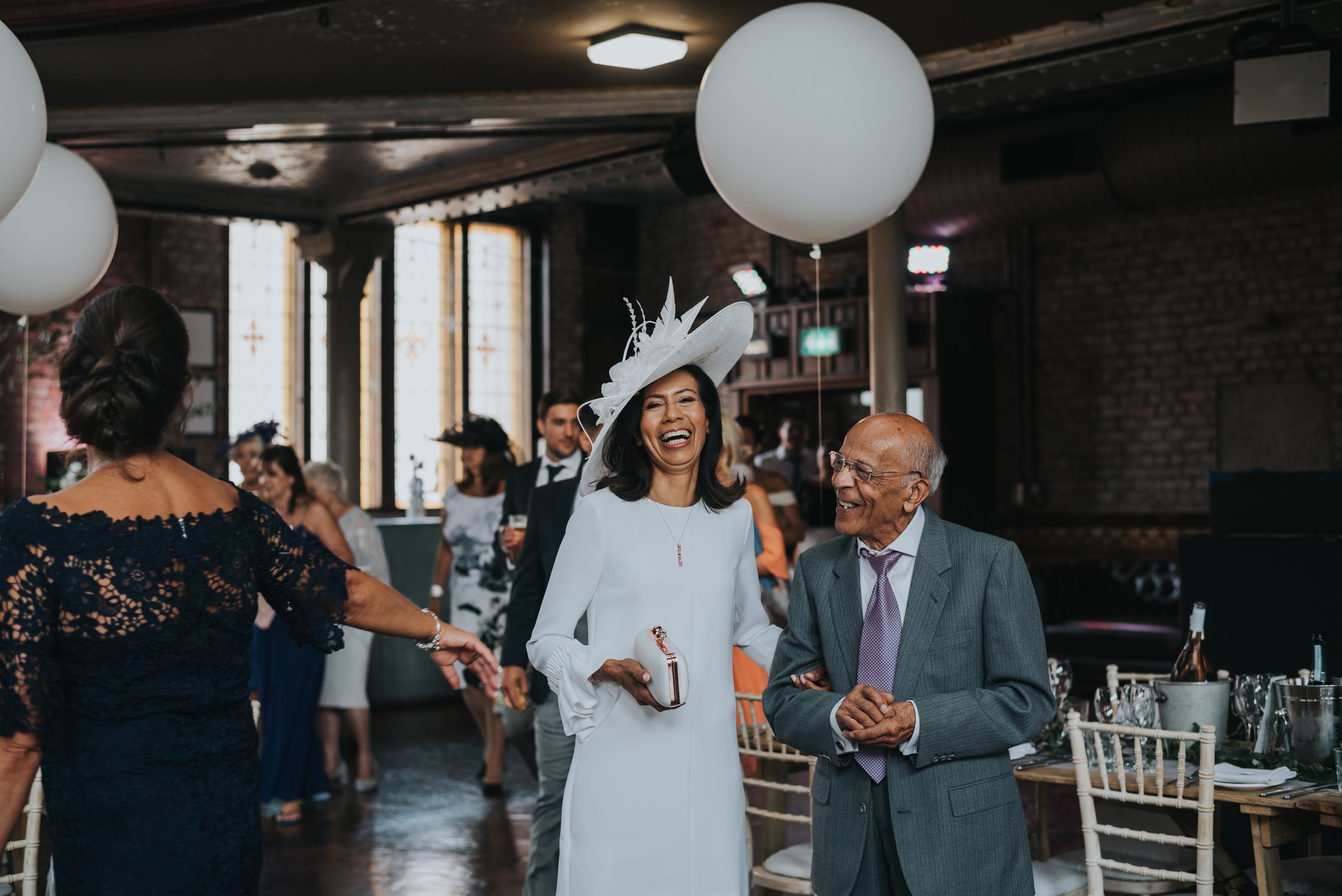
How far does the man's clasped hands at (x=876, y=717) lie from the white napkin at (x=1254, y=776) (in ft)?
3.88

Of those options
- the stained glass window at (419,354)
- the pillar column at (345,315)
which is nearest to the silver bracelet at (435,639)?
the pillar column at (345,315)

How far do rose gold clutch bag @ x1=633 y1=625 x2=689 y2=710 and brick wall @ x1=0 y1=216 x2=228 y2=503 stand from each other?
28.8 ft

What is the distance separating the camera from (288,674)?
5613 mm

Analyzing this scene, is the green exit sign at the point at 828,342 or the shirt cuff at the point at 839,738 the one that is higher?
the green exit sign at the point at 828,342

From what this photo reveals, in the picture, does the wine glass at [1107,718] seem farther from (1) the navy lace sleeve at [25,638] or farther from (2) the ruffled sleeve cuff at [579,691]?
(1) the navy lace sleeve at [25,638]

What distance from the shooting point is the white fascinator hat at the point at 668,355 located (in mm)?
2535

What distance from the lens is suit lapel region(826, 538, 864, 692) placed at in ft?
7.39

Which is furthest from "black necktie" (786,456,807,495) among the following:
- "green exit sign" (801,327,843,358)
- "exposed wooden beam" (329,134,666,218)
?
"exposed wooden beam" (329,134,666,218)

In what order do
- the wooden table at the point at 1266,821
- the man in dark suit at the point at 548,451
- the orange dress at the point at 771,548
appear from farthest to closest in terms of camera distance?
the orange dress at the point at 771,548 → the man in dark suit at the point at 548,451 → the wooden table at the point at 1266,821

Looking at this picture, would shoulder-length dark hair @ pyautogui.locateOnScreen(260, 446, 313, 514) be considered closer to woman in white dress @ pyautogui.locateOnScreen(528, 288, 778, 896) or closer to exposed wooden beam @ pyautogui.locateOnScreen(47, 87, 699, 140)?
exposed wooden beam @ pyautogui.locateOnScreen(47, 87, 699, 140)

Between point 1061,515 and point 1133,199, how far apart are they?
8.91ft

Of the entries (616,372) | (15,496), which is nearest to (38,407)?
(15,496)

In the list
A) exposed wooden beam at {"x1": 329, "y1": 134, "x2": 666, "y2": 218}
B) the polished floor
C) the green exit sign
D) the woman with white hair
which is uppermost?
exposed wooden beam at {"x1": 329, "y1": 134, "x2": 666, "y2": 218}

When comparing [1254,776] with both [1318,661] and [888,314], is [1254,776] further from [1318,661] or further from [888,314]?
[888,314]
